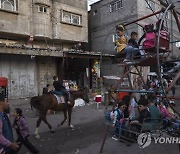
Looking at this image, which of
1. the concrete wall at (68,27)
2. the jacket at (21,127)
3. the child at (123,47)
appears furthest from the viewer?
the concrete wall at (68,27)

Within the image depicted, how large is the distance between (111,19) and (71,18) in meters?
4.90

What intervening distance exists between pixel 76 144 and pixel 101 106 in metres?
8.33

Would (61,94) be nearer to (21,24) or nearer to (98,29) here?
(21,24)

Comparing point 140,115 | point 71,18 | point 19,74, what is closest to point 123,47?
point 140,115

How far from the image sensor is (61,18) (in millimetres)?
19984

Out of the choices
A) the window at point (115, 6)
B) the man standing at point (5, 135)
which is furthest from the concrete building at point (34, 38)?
the man standing at point (5, 135)

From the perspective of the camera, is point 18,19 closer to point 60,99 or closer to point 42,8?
point 42,8

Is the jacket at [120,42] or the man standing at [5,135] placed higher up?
the jacket at [120,42]

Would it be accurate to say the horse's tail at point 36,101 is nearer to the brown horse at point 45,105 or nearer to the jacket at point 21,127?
the brown horse at point 45,105

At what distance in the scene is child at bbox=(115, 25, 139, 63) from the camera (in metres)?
5.69

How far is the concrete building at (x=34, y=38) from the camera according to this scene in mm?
16578

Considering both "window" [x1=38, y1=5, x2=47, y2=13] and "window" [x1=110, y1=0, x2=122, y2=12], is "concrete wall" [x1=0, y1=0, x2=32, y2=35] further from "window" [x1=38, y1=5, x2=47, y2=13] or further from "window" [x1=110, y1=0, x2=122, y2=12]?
"window" [x1=110, y1=0, x2=122, y2=12]

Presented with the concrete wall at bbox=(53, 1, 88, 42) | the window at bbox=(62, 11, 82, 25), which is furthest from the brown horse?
the window at bbox=(62, 11, 82, 25)

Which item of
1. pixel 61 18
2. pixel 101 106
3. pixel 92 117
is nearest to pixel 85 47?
pixel 61 18
